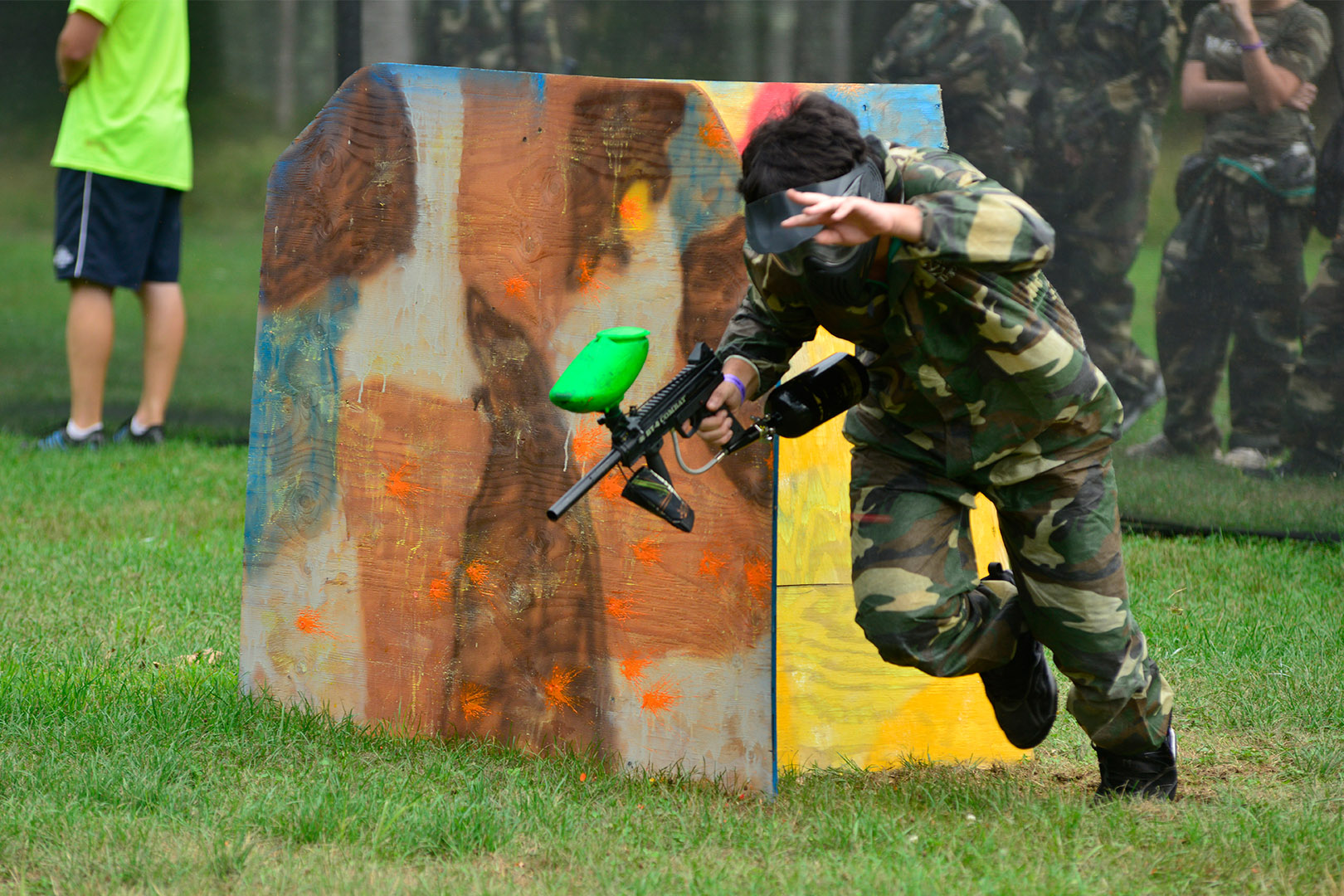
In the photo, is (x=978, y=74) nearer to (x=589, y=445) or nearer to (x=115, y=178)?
(x=589, y=445)

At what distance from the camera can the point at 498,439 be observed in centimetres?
304

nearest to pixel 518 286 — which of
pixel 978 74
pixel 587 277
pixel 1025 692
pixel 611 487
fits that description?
pixel 587 277

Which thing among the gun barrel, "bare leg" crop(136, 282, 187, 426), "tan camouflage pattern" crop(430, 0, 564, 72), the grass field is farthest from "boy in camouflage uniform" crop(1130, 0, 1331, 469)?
"bare leg" crop(136, 282, 187, 426)

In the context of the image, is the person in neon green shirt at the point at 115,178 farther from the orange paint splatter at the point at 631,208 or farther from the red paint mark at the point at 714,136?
the red paint mark at the point at 714,136

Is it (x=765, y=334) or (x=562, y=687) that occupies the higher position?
(x=765, y=334)

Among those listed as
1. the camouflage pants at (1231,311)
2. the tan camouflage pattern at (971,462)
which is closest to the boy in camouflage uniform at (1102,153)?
the camouflage pants at (1231,311)

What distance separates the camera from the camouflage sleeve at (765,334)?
8.90ft

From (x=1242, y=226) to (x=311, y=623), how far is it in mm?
4035

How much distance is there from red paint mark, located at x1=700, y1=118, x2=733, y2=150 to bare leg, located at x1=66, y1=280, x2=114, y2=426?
4.57 meters

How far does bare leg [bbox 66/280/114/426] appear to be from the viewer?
6.36 metres

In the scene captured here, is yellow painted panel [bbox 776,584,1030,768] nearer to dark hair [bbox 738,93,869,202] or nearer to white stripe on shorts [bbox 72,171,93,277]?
dark hair [bbox 738,93,869,202]

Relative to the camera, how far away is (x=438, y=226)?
305 centimetres

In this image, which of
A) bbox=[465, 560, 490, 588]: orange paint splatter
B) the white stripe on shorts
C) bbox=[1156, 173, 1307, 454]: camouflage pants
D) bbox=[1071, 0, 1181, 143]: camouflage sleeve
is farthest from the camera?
the white stripe on shorts

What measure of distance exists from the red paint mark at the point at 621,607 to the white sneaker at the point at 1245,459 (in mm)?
3400
